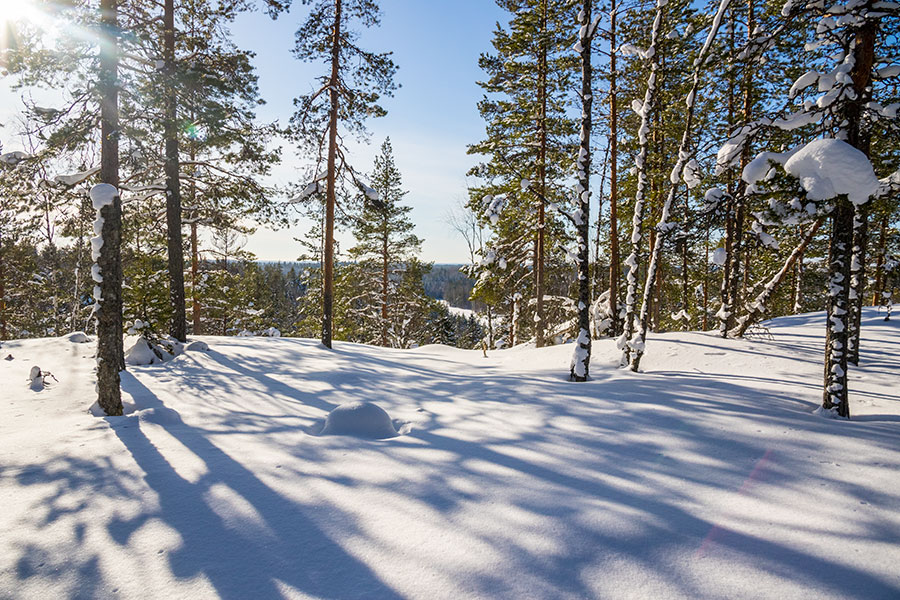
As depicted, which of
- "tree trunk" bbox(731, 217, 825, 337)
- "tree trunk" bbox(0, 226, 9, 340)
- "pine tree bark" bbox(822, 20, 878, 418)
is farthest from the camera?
"tree trunk" bbox(0, 226, 9, 340)

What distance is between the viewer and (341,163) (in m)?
13.0

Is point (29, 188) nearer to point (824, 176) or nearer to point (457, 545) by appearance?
point (457, 545)

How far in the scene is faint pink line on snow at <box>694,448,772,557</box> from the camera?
2.65m

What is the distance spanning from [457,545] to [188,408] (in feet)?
17.1

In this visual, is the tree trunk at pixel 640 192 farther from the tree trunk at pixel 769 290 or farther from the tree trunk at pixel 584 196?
the tree trunk at pixel 769 290

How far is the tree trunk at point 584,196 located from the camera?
7066 millimetres

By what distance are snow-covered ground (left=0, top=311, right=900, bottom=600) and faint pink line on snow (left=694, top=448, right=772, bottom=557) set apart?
0.06 ft

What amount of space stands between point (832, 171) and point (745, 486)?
3.67 meters

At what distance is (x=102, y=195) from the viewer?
17.6ft

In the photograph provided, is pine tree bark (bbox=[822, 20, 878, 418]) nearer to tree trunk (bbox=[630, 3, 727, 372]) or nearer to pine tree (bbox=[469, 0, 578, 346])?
tree trunk (bbox=[630, 3, 727, 372])

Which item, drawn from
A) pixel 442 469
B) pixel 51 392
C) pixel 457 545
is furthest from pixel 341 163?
pixel 457 545

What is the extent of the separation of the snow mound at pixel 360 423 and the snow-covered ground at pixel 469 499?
0.82 feet

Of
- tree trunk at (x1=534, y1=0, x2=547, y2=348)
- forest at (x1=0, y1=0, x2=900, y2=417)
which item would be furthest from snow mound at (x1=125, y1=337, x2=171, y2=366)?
tree trunk at (x1=534, y1=0, x2=547, y2=348)

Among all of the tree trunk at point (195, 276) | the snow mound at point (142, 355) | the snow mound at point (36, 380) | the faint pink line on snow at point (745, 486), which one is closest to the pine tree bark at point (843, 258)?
the faint pink line on snow at point (745, 486)
